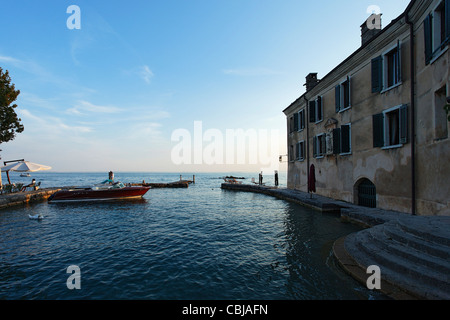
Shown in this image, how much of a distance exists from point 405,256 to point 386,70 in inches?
395

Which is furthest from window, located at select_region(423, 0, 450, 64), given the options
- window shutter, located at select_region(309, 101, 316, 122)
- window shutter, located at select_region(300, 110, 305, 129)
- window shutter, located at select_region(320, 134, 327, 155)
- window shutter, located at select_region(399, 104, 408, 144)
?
window shutter, located at select_region(300, 110, 305, 129)

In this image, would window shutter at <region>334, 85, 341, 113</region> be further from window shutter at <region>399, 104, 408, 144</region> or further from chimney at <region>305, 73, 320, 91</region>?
chimney at <region>305, 73, 320, 91</region>

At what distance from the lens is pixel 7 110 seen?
19.9m

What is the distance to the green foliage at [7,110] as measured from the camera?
768 inches

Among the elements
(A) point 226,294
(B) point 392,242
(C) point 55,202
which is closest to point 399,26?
(B) point 392,242

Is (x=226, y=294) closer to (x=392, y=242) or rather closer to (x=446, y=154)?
(x=392, y=242)

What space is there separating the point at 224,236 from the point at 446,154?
28.5 feet

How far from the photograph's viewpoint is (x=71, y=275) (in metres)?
6.20

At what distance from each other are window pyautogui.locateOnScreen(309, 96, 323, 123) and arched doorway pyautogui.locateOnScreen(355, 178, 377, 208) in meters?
6.62

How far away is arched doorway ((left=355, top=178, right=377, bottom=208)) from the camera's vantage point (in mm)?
12453

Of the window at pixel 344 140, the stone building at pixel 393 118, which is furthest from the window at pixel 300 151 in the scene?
the window at pixel 344 140

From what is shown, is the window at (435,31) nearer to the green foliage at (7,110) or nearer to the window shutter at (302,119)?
the window shutter at (302,119)

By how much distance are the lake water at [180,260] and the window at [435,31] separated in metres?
7.52
